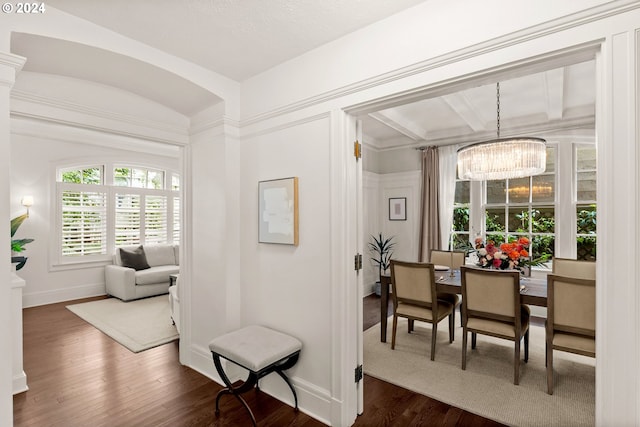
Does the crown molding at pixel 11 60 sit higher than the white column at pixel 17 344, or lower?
higher

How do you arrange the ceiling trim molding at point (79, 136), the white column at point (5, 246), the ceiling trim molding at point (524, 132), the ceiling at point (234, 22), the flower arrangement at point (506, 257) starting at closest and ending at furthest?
1. the white column at point (5, 246)
2. the ceiling at point (234, 22)
3. the flower arrangement at point (506, 257)
4. the ceiling trim molding at point (524, 132)
5. the ceiling trim molding at point (79, 136)

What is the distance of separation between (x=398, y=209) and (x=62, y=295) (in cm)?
576

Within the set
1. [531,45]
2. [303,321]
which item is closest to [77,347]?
[303,321]

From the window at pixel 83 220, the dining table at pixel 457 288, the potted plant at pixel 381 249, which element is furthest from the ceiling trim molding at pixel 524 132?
the window at pixel 83 220

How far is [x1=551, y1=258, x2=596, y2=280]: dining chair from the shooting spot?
3140 mm

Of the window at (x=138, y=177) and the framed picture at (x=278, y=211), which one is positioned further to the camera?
the window at (x=138, y=177)

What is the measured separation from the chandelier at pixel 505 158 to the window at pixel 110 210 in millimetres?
5756

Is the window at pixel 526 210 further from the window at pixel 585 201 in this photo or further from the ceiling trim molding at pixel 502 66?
the ceiling trim molding at pixel 502 66

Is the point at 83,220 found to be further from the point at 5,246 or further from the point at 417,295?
the point at 417,295

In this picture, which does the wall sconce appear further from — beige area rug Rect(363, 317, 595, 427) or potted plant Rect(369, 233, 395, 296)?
potted plant Rect(369, 233, 395, 296)

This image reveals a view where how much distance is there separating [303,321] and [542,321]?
3567 millimetres

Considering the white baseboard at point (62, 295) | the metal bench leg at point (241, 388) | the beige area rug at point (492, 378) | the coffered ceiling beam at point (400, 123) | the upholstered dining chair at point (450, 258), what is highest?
the coffered ceiling beam at point (400, 123)

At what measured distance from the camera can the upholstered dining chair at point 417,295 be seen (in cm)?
307

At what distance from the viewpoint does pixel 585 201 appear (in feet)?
13.4
